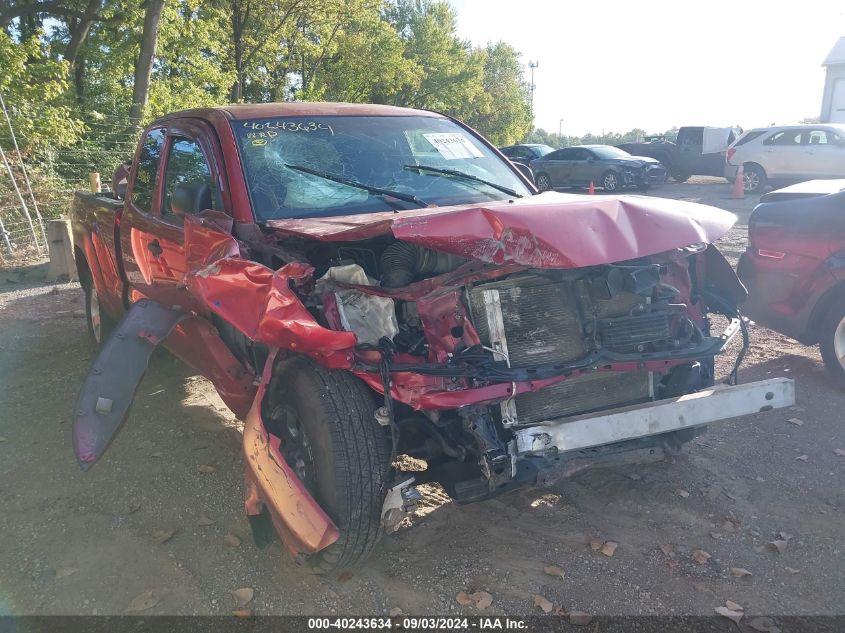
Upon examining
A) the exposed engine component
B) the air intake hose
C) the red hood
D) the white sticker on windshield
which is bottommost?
the exposed engine component

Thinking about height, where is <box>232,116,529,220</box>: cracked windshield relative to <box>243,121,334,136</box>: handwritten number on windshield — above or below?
below

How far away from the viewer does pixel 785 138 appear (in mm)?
16125

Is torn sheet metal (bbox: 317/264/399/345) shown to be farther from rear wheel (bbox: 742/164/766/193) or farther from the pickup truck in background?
the pickup truck in background

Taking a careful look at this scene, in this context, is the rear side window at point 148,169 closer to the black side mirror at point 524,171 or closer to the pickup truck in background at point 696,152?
the black side mirror at point 524,171

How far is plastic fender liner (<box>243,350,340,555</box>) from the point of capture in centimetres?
266

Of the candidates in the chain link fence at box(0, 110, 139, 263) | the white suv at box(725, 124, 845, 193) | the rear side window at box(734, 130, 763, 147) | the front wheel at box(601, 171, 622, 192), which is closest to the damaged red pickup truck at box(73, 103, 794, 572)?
the chain link fence at box(0, 110, 139, 263)

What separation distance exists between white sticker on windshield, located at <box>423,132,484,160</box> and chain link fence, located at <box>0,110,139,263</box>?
8.95 meters

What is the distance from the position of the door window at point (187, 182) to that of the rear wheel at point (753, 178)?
51.4 feet

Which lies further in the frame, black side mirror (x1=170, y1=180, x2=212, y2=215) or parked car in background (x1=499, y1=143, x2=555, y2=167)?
parked car in background (x1=499, y1=143, x2=555, y2=167)

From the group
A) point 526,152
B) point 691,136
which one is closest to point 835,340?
point 691,136

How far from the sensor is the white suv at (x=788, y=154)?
15.3 m

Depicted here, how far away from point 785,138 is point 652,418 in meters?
15.8

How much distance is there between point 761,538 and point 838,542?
324mm

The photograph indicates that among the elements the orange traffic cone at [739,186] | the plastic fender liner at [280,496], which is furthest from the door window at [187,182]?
the orange traffic cone at [739,186]
